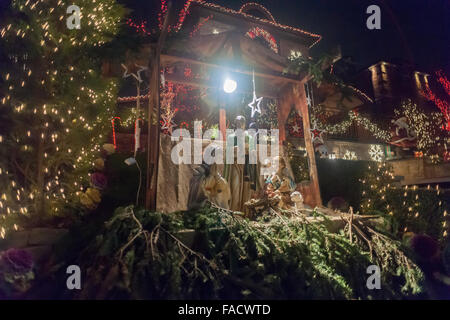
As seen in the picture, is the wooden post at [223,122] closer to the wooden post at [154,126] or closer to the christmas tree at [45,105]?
the wooden post at [154,126]

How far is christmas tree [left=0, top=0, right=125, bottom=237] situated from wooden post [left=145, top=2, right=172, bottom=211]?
3.36ft

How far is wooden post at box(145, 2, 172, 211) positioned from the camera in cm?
491

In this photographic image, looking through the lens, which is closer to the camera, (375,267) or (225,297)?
(225,297)

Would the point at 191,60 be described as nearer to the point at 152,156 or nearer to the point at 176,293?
the point at 152,156

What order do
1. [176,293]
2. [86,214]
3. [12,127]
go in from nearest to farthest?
[176,293] → [12,127] → [86,214]

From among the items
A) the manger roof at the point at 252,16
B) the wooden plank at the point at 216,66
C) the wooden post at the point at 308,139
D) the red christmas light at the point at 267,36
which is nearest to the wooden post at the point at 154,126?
the wooden plank at the point at 216,66

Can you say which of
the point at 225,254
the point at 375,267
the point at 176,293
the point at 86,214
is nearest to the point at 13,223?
the point at 86,214

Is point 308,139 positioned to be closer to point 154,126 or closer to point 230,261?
point 154,126

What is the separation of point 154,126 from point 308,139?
165 inches

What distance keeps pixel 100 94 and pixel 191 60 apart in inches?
95.3

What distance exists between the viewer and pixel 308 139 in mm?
7254

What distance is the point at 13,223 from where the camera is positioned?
13.4 feet

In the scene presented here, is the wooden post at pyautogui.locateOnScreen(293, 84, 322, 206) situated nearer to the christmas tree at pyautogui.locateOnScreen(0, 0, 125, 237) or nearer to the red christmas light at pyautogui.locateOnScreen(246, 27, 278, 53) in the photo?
the christmas tree at pyautogui.locateOnScreen(0, 0, 125, 237)
